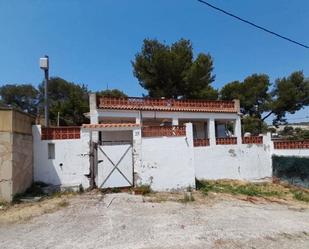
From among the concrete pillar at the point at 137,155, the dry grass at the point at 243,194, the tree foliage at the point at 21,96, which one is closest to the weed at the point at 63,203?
the dry grass at the point at 243,194

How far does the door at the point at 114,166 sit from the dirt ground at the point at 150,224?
85 centimetres

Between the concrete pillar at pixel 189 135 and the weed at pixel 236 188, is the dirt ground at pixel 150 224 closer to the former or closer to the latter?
the weed at pixel 236 188

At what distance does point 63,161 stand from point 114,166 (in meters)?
2.06

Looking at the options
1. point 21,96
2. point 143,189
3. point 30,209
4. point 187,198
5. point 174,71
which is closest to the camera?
point 30,209

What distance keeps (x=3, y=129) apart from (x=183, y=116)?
1152cm

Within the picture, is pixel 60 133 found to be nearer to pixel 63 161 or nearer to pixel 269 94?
Result: pixel 63 161

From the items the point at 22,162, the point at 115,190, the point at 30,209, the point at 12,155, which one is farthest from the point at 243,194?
the point at 12,155

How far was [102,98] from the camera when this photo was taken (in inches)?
700

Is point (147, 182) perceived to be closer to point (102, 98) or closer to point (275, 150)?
point (102, 98)

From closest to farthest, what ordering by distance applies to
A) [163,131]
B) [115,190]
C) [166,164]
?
[115,190], [166,164], [163,131]

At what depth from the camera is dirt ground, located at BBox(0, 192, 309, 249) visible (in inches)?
277

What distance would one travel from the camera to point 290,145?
17.0 meters

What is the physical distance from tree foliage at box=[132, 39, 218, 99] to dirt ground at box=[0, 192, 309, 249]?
16.3 metres

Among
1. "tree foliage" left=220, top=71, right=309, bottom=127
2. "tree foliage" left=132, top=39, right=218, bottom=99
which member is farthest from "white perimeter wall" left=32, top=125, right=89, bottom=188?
"tree foliage" left=220, top=71, right=309, bottom=127
